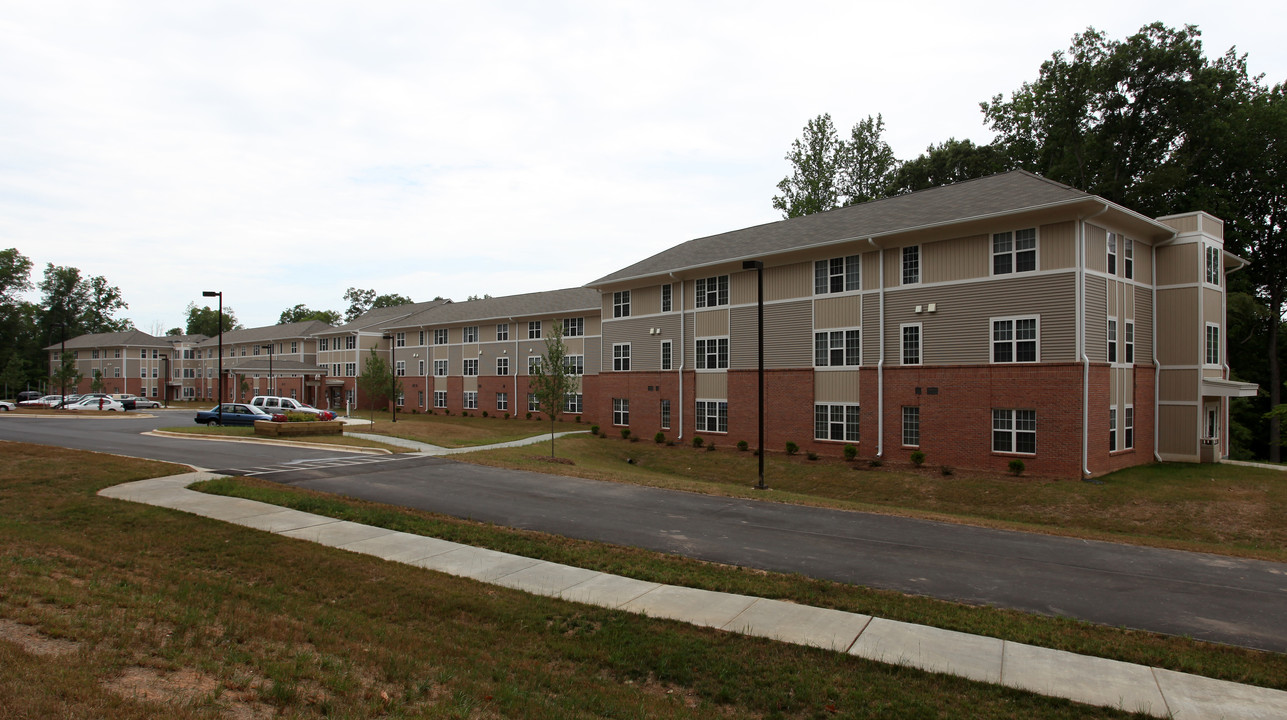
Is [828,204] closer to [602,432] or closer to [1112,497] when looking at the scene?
[602,432]

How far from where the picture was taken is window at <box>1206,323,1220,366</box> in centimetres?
2644

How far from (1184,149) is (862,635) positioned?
45819 mm

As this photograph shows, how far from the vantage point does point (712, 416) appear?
34.4 metres

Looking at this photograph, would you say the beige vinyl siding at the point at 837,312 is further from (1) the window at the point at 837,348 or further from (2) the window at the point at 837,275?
(2) the window at the point at 837,275

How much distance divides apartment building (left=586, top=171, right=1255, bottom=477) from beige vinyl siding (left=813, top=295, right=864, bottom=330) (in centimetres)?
9

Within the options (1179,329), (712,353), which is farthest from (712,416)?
Result: (1179,329)

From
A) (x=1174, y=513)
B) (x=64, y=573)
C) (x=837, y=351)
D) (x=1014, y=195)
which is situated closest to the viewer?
(x=64, y=573)

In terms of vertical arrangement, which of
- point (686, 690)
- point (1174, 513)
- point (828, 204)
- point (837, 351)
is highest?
point (828, 204)

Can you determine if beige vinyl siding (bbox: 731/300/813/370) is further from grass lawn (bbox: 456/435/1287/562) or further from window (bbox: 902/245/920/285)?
grass lawn (bbox: 456/435/1287/562)

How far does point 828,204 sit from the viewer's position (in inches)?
2181

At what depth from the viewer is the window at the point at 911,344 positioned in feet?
87.3

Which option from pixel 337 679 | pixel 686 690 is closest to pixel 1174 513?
pixel 686 690

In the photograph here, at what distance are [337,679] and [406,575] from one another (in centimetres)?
372

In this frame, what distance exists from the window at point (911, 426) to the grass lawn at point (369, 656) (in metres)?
21.7
